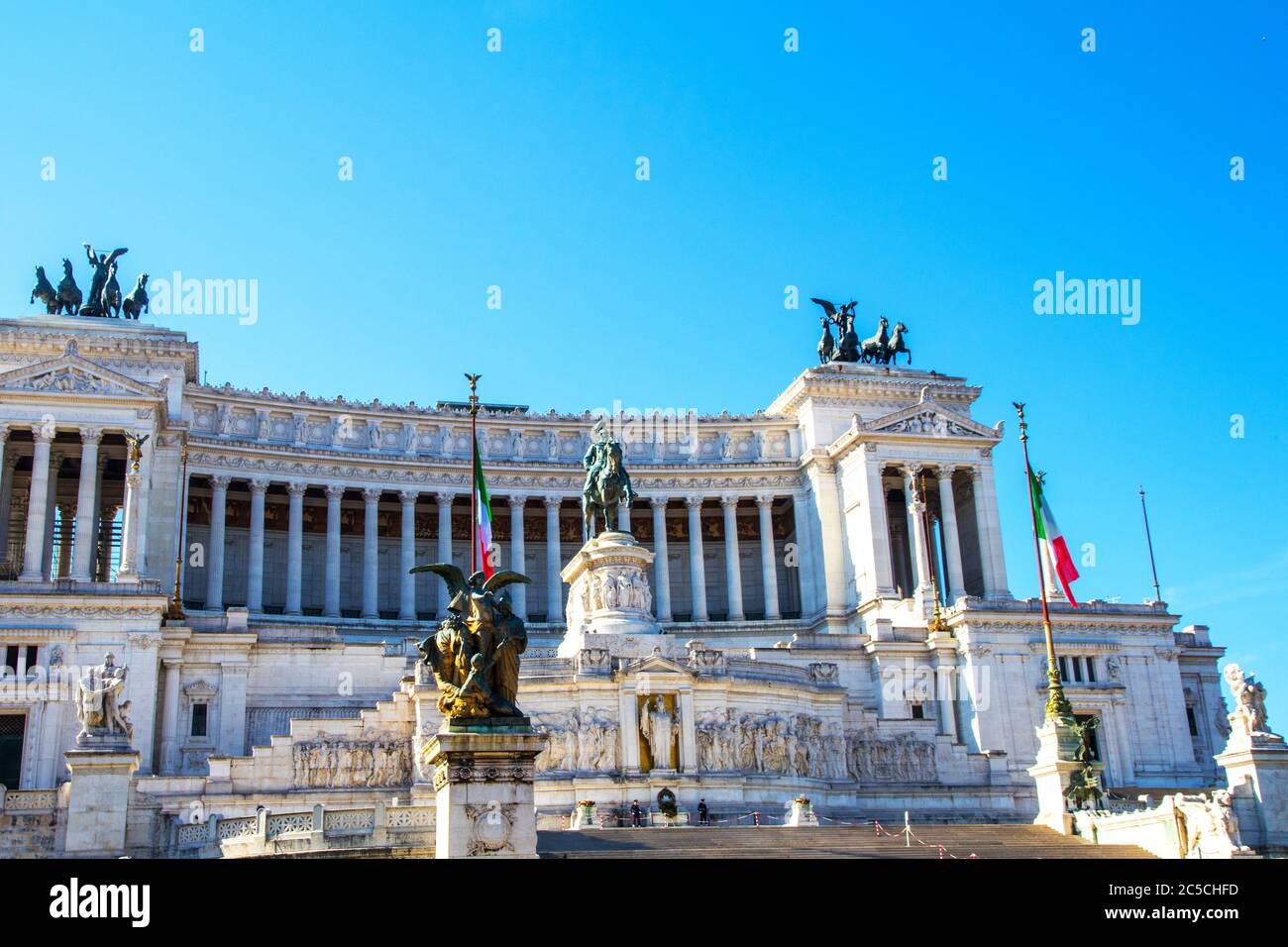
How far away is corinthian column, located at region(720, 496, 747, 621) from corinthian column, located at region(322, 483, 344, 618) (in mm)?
22790

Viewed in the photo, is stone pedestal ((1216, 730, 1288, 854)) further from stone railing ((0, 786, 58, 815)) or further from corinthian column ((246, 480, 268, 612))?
corinthian column ((246, 480, 268, 612))

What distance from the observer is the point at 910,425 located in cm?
7694

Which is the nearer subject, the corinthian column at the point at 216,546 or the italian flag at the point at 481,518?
the italian flag at the point at 481,518

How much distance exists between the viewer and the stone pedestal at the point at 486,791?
70.6ft

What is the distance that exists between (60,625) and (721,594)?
143 feet

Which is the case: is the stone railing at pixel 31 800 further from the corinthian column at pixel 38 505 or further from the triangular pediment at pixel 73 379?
the triangular pediment at pixel 73 379

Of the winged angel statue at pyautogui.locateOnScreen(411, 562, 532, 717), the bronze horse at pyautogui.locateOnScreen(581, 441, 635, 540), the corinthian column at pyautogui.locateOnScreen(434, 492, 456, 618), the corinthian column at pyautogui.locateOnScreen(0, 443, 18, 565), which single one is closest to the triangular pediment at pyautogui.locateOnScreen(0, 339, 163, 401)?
the corinthian column at pyautogui.locateOnScreen(0, 443, 18, 565)

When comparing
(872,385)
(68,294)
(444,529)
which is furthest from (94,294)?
(872,385)

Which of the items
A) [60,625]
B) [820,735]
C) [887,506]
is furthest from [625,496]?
[887,506]

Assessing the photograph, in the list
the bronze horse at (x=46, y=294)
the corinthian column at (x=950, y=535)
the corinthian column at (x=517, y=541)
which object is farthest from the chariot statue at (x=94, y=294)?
the corinthian column at (x=950, y=535)

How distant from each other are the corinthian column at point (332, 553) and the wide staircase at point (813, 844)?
40.4 meters

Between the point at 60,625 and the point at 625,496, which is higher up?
the point at 625,496

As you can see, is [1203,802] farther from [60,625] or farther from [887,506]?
[887,506]
